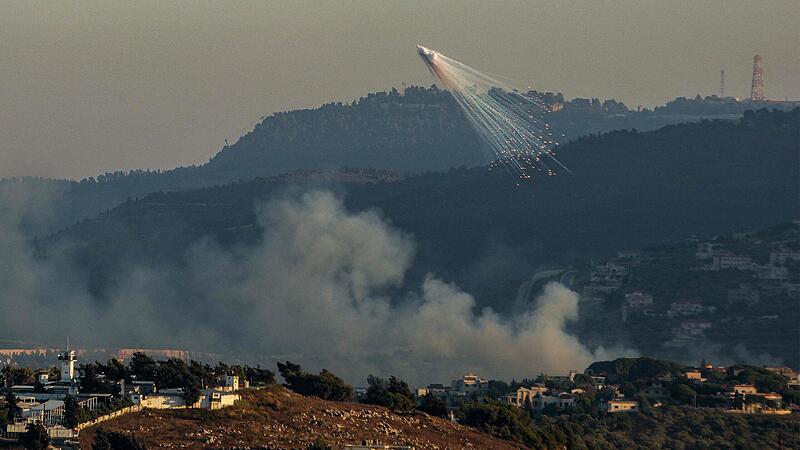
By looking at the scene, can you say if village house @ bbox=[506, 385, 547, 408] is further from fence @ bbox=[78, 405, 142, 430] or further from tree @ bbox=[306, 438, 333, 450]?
tree @ bbox=[306, 438, 333, 450]

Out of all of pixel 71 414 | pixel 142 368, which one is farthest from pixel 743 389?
pixel 71 414

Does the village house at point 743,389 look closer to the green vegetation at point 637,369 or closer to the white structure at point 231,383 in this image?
the green vegetation at point 637,369

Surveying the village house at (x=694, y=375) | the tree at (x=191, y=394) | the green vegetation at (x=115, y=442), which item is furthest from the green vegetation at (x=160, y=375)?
the village house at (x=694, y=375)

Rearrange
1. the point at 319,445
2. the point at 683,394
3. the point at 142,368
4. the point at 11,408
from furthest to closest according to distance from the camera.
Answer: the point at 683,394
the point at 142,368
the point at 11,408
the point at 319,445

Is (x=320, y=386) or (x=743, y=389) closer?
(x=320, y=386)

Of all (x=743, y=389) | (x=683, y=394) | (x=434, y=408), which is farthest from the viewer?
(x=743, y=389)

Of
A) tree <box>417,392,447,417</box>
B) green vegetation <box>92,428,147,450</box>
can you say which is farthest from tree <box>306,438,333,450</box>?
tree <box>417,392,447,417</box>

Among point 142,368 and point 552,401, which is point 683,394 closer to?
point 552,401
